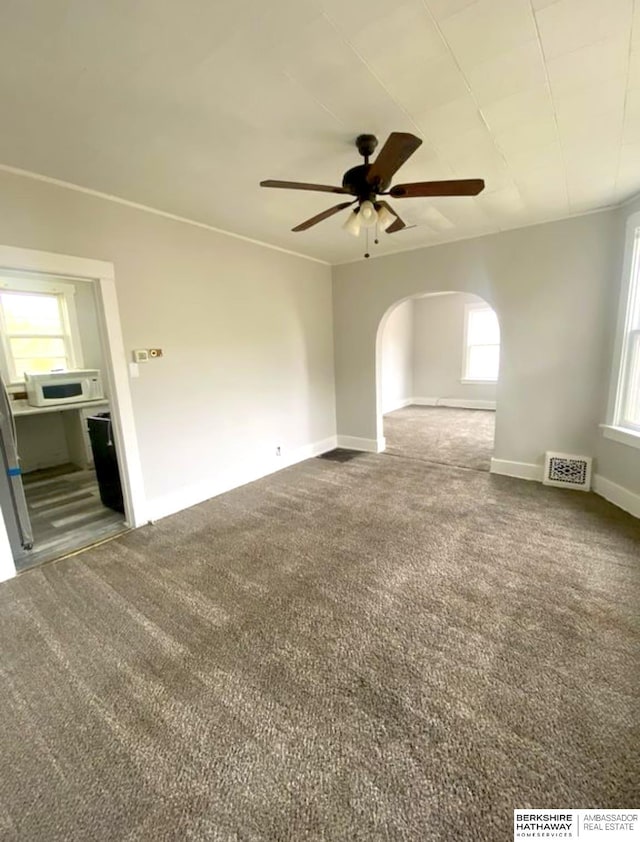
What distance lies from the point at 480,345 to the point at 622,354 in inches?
183

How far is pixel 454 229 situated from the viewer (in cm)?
357

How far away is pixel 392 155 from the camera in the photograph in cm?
163

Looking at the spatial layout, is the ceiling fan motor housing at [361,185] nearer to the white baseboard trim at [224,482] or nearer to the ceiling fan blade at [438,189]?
the ceiling fan blade at [438,189]

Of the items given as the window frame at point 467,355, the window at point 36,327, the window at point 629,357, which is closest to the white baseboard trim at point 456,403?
the window frame at point 467,355

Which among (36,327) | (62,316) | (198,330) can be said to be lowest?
(198,330)

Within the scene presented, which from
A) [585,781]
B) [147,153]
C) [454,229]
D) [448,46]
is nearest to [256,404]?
[147,153]

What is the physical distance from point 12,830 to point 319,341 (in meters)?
4.50

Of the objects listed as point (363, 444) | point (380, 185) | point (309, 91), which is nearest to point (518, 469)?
point (363, 444)

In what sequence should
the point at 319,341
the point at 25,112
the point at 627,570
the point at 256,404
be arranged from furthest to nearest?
the point at 319,341 < the point at 256,404 < the point at 627,570 < the point at 25,112

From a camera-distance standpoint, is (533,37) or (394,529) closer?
(533,37)

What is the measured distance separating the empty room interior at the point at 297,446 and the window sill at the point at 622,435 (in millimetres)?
24

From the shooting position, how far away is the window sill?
2932mm

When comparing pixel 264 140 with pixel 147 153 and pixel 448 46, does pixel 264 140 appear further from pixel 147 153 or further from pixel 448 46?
pixel 448 46

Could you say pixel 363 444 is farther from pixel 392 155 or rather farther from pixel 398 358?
pixel 392 155
